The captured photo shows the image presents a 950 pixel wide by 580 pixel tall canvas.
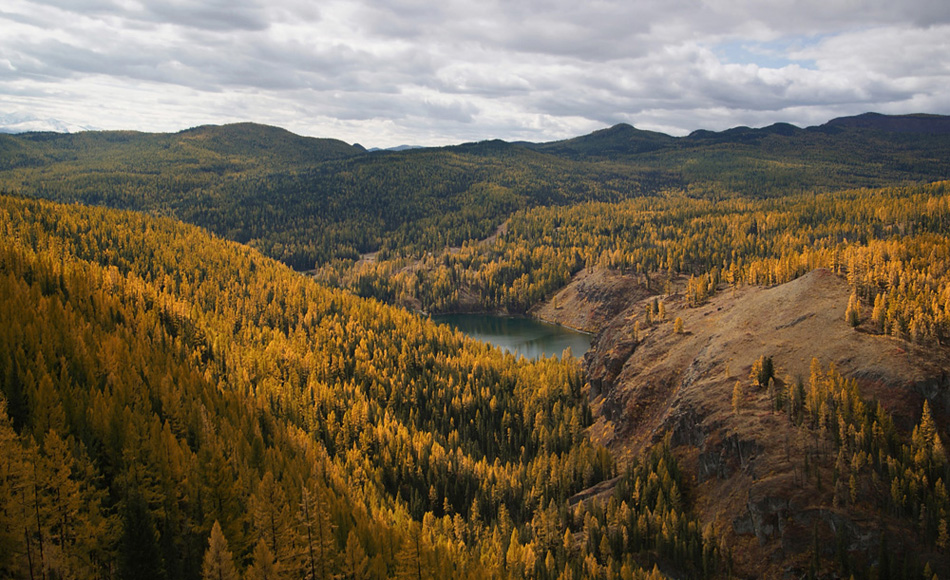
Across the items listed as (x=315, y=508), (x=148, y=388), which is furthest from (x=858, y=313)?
(x=148, y=388)

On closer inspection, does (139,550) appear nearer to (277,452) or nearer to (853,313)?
(277,452)

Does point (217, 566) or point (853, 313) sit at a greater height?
point (853, 313)

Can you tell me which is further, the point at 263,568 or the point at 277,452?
the point at 277,452

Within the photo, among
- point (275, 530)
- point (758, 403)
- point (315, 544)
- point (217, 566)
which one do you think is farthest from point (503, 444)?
point (217, 566)

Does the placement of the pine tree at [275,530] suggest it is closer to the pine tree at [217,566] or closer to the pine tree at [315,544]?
the pine tree at [315,544]

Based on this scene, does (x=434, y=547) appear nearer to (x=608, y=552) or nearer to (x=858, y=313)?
(x=608, y=552)

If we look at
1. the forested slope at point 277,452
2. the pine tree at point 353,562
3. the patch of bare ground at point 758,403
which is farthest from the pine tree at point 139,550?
the patch of bare ground at point 758,403

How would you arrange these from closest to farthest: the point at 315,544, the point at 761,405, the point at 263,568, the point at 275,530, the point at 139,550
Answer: the point at 263,568, the point at 139,550, the point at 275,530, the point at 315,544, the point at 761,405
